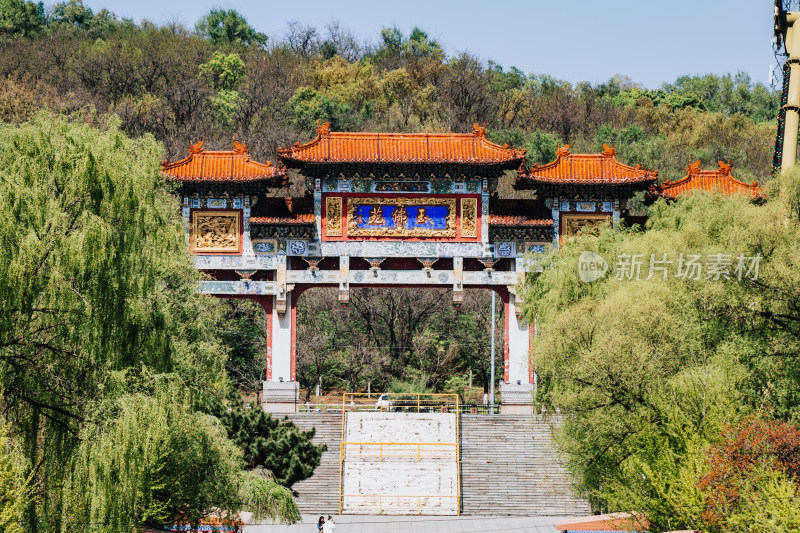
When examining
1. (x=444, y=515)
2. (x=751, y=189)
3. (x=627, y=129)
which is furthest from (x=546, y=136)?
(x=444, y=515)

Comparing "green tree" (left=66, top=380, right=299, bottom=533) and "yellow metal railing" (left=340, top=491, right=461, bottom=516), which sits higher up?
"green tree" (left=66, top=380, right=299, bottom=533)

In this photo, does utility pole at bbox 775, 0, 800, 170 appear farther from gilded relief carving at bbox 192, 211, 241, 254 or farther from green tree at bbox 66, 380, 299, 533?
green tree at bbox 66, 380, 299, 533

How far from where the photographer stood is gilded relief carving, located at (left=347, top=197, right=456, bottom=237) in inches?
1015

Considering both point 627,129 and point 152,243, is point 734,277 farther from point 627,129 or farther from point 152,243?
point 627,129

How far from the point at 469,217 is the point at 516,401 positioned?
4109mm

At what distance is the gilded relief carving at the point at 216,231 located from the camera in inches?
1008

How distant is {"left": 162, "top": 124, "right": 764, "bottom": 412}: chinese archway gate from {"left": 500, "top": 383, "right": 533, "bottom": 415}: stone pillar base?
3 cm

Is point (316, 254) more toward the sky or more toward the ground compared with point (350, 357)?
more toward the sky

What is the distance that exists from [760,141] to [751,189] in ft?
79.7

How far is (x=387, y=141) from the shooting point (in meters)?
26.1

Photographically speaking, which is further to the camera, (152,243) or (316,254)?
(316,254)

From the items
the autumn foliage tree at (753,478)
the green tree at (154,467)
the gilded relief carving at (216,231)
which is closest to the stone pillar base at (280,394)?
the gilded relief carving at (216,231)

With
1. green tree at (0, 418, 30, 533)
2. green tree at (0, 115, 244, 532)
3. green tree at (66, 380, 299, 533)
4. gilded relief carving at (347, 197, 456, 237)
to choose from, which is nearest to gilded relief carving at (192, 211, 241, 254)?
gilded relief carving at (347, 197, 456, 237)

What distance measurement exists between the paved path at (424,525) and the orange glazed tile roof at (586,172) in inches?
296
